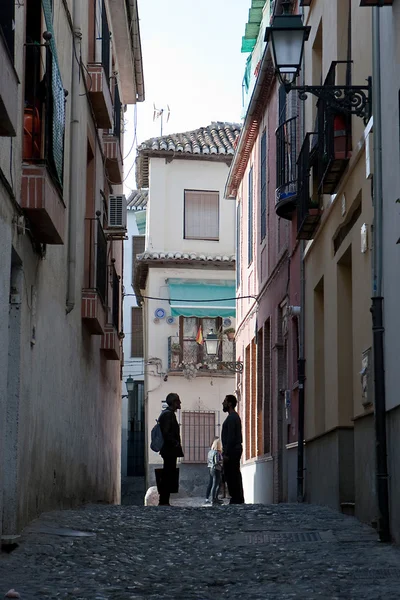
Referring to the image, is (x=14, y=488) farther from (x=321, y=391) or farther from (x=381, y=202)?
(x=321, y=391)

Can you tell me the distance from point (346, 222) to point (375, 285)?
2712 mm

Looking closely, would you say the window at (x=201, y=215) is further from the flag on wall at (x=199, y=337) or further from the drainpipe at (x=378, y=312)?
the drainpipe at (x=378, y=312)

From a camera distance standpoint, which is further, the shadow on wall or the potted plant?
the potted plant

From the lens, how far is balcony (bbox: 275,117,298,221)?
17734 mm

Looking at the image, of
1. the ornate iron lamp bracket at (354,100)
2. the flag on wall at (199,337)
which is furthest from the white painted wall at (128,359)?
the ornate iron lamp bracket at (354,100)

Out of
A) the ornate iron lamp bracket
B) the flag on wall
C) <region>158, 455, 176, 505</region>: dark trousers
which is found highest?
the flag on wall

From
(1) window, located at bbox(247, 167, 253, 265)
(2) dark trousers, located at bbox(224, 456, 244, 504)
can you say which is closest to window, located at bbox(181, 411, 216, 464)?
(1) window, located at bbox(247, 167, 253, 265)

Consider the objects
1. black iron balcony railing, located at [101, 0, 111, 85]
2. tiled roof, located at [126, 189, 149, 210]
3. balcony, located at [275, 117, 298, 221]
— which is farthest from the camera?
tiled roof, located at [126, 189, 149, 210]

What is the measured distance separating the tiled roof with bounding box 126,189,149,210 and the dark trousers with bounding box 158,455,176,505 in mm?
34972

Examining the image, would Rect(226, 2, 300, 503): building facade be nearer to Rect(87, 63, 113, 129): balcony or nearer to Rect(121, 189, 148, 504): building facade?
Rect(87, 63, 113, 129): balcony

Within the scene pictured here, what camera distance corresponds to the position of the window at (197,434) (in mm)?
35875

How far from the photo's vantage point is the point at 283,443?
20109 mm

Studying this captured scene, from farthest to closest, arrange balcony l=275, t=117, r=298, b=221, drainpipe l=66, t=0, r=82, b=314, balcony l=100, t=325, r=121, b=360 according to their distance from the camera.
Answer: balcony l=100, t=325, r=121, b=360, balcony l=275, t=117, r=298, b=221, drainpipe l=66, t=0, r=82, b=314

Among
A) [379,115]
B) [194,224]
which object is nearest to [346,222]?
[379,115]
